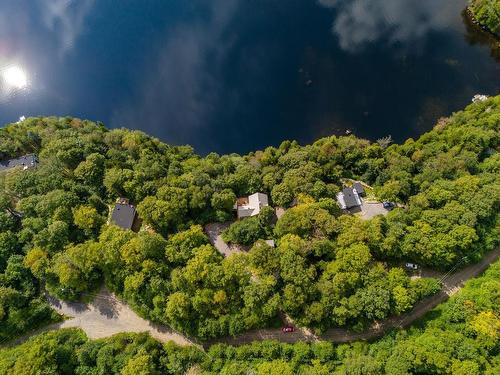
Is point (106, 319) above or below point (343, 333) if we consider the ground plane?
above

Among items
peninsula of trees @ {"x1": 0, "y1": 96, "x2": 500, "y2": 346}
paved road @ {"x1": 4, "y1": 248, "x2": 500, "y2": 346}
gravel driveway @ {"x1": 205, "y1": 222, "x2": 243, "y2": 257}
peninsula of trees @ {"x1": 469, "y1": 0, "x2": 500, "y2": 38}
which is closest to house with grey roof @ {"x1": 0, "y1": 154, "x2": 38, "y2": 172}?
peninsula of trees @ {"x1": 0, "y1": 96, "x2": 500, "y2": 346}

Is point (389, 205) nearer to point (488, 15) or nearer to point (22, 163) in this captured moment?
point (488, 15)

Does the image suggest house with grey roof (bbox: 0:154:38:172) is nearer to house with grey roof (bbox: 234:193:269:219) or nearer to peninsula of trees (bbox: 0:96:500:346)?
peninsula of trees (bbox: 0:96:500:346)

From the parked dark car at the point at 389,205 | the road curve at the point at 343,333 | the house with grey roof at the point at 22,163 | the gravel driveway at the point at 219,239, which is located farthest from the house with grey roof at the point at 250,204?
the house with grey roof at the point at 22,163

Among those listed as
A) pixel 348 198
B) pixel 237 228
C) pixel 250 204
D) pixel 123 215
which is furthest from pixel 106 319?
pixel 348 198

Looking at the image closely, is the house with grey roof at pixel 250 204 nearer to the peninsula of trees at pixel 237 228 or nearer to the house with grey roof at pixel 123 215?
the peninsula of trees at pixel 237 228
